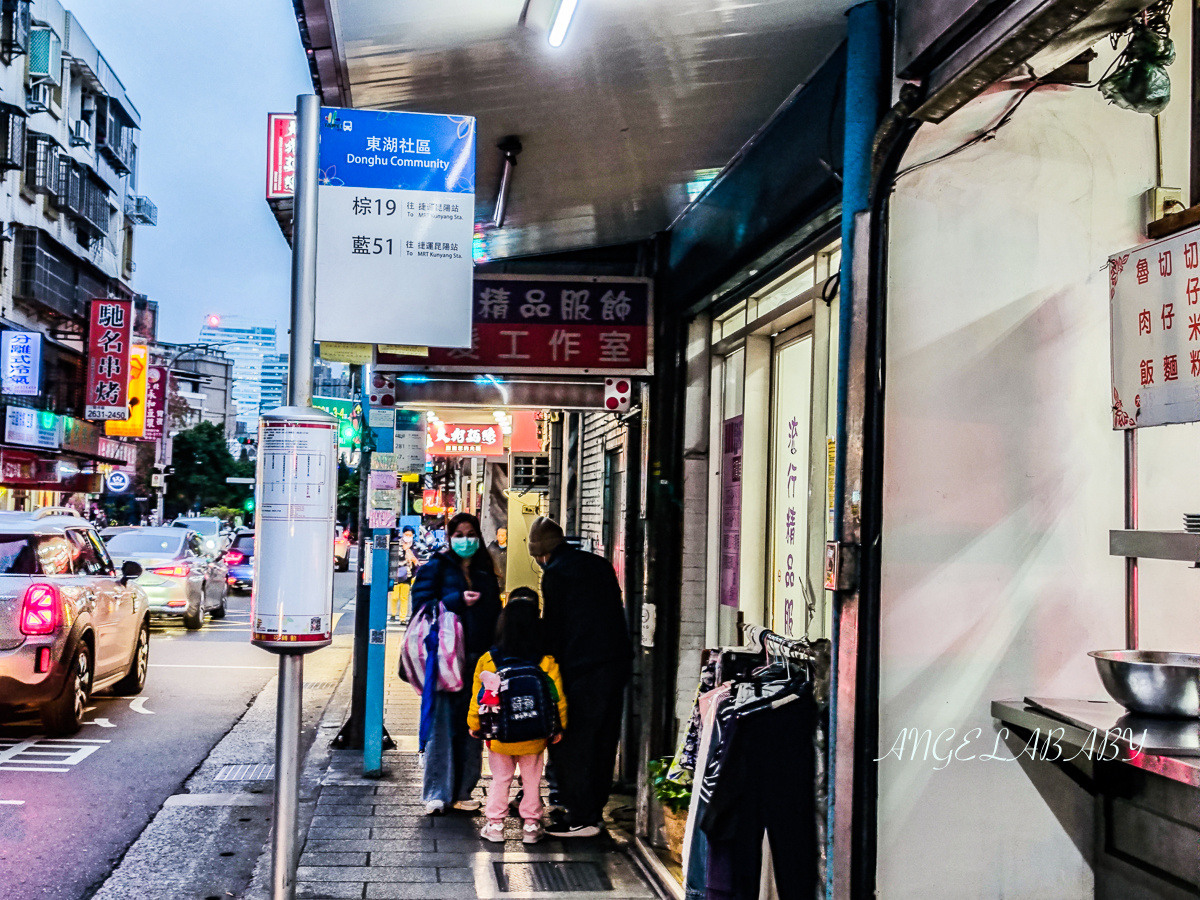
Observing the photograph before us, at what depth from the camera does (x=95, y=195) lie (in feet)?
140

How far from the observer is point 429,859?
6359mm

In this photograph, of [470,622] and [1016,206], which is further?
[470,622]

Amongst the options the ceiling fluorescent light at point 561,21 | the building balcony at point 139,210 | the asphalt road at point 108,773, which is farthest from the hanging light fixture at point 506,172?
the building balcony at point 139,210

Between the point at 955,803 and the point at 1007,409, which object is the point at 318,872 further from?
the point at 1007,409

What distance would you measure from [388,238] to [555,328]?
343cm

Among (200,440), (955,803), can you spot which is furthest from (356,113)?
(200,440)

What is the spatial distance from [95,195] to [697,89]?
4308 centimetres

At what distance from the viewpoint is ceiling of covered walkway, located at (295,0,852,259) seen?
427 centimetres

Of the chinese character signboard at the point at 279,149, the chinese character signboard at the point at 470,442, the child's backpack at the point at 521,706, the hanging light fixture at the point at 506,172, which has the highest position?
the chinese character signboard at the point at 279,149

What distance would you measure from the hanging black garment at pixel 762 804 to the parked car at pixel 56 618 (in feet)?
24.1

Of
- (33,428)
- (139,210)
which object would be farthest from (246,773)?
(139,210)

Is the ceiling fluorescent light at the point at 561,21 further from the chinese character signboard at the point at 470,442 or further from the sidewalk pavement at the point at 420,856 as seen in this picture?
the chinese character signboard at the point at 470,442

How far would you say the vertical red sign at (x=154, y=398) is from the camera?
4256cm

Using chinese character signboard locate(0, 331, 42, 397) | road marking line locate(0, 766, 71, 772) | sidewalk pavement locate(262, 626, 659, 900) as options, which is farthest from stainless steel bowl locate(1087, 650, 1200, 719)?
chinese character signboard locate(0, 331, 42, 397)
